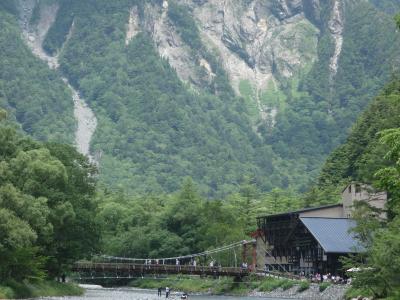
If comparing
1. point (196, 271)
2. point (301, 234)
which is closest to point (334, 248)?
point (301, 234)

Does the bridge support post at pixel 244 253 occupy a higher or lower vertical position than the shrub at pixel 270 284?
higher

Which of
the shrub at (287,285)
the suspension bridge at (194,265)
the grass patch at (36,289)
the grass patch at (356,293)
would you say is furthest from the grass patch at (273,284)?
the grass patch at (36,289)

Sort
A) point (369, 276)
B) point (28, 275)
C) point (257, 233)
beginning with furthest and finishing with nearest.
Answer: point (257, 233), point (28, 275), point (369, 276)

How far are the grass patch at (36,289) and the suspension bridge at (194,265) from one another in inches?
375

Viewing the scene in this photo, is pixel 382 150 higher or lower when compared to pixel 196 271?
higher

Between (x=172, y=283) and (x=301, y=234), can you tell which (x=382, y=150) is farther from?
(x=172, y=283)

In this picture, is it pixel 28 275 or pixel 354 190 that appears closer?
pixel 28 275

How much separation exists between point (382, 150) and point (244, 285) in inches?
863

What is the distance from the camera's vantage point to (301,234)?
111 meters

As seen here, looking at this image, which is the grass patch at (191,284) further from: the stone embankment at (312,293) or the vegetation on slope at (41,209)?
the vegetation on slope at (41,209)

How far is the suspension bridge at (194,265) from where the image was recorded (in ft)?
355

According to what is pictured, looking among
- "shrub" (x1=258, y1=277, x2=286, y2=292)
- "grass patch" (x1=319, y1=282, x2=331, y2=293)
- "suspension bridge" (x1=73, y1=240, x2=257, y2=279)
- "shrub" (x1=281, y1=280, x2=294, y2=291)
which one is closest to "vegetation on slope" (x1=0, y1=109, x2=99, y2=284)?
"suspension bridge" (x1=73, y1=240, x2=257, y2=279)

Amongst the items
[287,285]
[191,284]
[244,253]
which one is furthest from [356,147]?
[287,285]

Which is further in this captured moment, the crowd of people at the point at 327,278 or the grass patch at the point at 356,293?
the crowd of people at the point at 327,278
